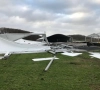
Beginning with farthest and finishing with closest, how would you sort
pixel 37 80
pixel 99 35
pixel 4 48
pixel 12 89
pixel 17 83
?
1. pixel 99 35
2. pixel 4 48
3. pixel 37 80
4. pixel 17 83
5. pixel 12 89

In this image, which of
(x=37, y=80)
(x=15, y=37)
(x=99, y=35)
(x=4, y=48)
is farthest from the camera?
(x=99, y=35)

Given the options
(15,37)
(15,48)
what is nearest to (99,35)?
(15,37)

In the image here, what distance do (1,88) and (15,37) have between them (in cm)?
1731

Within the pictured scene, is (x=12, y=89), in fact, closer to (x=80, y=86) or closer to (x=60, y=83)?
(x=60, y=83)

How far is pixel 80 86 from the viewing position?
550 cm

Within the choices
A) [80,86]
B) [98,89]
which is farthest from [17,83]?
[98,89]

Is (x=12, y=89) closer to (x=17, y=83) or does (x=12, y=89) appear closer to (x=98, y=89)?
(x=17, y=83)

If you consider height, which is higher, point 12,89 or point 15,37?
point 15,37

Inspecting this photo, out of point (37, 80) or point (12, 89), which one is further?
point (37, 80)

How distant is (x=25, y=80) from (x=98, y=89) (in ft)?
7.33

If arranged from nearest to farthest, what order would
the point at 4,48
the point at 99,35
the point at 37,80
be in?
the point at 37,80, the point at 4,48, the point at 99,35

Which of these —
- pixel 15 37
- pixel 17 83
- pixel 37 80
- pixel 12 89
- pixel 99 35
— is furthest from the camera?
pixel 99 35

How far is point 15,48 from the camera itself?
18844 millimetres

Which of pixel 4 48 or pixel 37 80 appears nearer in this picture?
pixel 37 80
